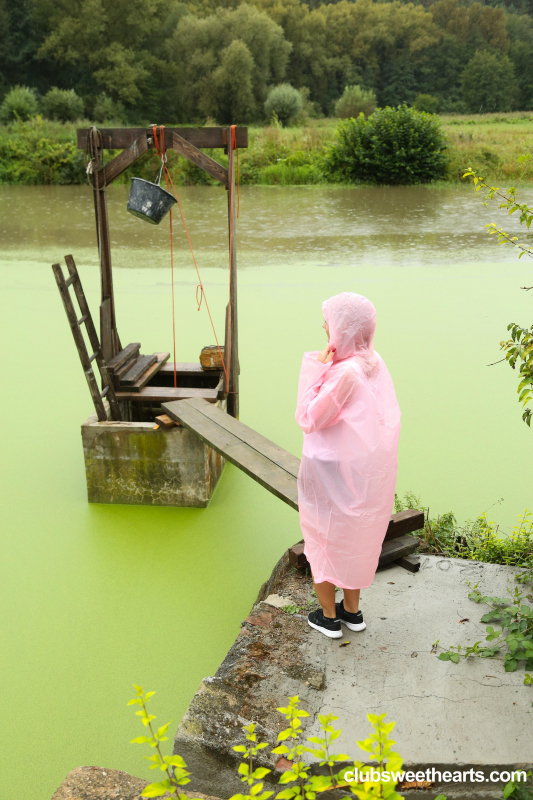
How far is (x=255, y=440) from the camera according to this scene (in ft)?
10.2

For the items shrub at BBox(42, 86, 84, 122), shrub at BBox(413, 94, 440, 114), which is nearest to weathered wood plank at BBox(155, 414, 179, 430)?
shrub at BBox(42, 86, 84, 122)

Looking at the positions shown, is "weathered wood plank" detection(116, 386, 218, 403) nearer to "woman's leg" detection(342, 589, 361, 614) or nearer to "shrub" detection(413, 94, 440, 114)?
"woman's leg" detection(342, 589, 361, 614)

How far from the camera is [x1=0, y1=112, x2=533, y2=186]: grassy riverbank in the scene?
46.3 ft

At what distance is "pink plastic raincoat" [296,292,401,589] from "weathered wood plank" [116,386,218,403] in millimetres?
1660

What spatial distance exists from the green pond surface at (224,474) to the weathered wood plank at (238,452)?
370mm

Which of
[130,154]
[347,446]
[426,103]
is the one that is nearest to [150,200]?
[130,154]

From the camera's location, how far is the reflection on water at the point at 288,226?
26.2 feet

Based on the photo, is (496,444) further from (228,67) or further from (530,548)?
(228,67)

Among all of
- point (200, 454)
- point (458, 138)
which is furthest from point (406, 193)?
point (200, 454)

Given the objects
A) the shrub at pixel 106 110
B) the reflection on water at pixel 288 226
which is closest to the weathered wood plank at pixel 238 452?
the reflection on water at pixel 288 226

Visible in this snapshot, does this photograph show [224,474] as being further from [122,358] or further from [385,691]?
[385,691]

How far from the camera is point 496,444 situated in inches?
146

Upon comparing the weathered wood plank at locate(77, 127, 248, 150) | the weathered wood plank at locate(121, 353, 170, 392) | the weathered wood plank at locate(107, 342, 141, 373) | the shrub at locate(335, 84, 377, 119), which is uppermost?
the shrub at locate(335, 84, 377, 119)

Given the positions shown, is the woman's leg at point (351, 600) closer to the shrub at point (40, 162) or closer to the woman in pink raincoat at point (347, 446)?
the woman in pink raincoat at point (347, 446)
